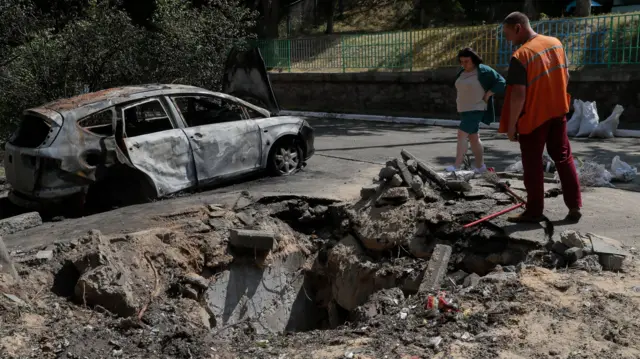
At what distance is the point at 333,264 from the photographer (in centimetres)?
726

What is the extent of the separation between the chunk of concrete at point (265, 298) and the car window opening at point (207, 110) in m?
2.30

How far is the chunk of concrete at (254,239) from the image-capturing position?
6859mm

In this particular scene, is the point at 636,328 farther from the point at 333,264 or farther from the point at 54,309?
the point at 54,309

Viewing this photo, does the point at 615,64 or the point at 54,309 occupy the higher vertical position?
the point at 615,64

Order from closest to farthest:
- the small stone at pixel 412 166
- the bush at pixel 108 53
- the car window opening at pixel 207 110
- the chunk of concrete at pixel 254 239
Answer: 1. the chunk of concrete at pixel 254 239
2. the small stone at pixel 412 166
3. the car window opening at pixel 207 110
4. the bush at pixel 108 53

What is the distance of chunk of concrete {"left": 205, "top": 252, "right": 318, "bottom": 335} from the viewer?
688 centimetres

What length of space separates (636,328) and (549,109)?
225 cm

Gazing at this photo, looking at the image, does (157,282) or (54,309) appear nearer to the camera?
(54,309)

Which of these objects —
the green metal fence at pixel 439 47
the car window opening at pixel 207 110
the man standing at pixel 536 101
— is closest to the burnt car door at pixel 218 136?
the car window opening at pixel 207 110

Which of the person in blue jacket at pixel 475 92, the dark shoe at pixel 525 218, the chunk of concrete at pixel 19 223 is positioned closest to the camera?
the dark shoe at pixel 525 218

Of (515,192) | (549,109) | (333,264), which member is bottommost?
(333,264)

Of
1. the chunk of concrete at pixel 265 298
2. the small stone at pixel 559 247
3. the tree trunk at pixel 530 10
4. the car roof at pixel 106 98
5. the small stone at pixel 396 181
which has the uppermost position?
the tree trunk at pixel 530 10

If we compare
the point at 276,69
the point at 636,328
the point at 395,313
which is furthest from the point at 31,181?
the point at 276,69

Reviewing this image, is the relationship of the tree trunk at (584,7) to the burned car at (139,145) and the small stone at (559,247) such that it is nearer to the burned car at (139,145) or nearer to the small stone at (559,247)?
the burned car at (139,145)
